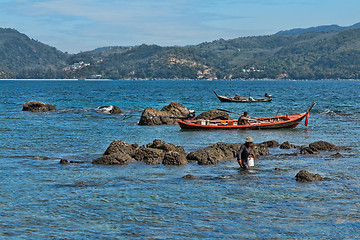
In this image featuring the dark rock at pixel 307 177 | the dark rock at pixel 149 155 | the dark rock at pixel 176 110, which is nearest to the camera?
the dark rock at pixel 307 177

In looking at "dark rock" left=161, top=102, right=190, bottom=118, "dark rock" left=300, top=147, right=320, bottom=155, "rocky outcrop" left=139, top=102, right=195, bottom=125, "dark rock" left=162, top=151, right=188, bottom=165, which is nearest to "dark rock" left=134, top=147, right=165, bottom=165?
"dark rock" left=162, top=151, right=188, bottom=165

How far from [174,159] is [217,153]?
9.25ft

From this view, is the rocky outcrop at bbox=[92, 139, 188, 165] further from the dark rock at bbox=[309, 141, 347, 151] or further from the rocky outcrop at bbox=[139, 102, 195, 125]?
the rocky outcrop at bbox=[139, 102, 195, 125]

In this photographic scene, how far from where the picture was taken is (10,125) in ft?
137

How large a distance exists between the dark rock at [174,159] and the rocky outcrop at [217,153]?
2.69ft

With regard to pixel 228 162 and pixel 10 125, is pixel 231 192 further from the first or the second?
pixel 10 125

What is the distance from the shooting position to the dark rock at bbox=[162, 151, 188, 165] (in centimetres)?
2292

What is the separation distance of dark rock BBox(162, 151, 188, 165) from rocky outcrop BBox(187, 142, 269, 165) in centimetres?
82

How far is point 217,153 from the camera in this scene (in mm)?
24562

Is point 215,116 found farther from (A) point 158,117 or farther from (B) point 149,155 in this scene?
(B) point 149,155

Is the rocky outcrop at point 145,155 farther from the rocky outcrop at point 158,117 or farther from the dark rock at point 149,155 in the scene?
the rocky outcrop at point 158,117

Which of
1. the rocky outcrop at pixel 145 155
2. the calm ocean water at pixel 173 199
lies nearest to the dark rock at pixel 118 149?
the rocky outcrop at pixel 145 155

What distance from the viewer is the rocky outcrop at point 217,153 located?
2331cm

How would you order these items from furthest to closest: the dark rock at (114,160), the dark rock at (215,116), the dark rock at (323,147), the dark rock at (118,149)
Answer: the dark rock at (215,116) < the dark rock at (323,147) < the dark rock at (118,149) < the dark rock at (114,160)
